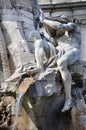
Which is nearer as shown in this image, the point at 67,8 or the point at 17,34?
the point at 17,34

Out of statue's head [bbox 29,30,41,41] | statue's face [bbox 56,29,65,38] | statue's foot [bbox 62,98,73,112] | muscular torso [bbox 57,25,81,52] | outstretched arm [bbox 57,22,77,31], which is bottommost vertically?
statue's foot [bbox 62,98,73,112]

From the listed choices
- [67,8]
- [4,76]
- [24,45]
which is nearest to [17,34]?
[24,45]

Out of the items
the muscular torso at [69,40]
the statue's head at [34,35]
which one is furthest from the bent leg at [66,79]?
the statue's head at [34,35]

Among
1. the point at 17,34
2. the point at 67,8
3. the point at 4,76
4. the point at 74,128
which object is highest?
the point at 17,34

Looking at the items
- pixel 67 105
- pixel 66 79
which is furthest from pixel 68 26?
pixel 67 105

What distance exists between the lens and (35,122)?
10.3 m

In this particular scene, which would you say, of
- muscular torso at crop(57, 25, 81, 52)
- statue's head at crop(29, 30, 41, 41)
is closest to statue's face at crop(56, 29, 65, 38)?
muscular torso at crop(57, 25, 81, 52)

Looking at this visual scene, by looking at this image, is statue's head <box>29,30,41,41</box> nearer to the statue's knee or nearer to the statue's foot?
the statue's knee

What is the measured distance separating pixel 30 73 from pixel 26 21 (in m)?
2.64

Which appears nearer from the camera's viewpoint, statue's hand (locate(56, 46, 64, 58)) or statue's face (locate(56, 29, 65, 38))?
statue's hand (locate(56, 46, 64, 58))

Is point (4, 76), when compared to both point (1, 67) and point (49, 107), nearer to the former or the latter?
point (1, 67)

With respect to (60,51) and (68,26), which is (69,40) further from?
(60,51)

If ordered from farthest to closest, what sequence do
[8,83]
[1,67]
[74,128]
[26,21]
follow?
[26,21] → [1,67] → [74,128] → [8,83]

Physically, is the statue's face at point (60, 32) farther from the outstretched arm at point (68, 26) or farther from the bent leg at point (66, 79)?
the bent leg at point (66, 79)
